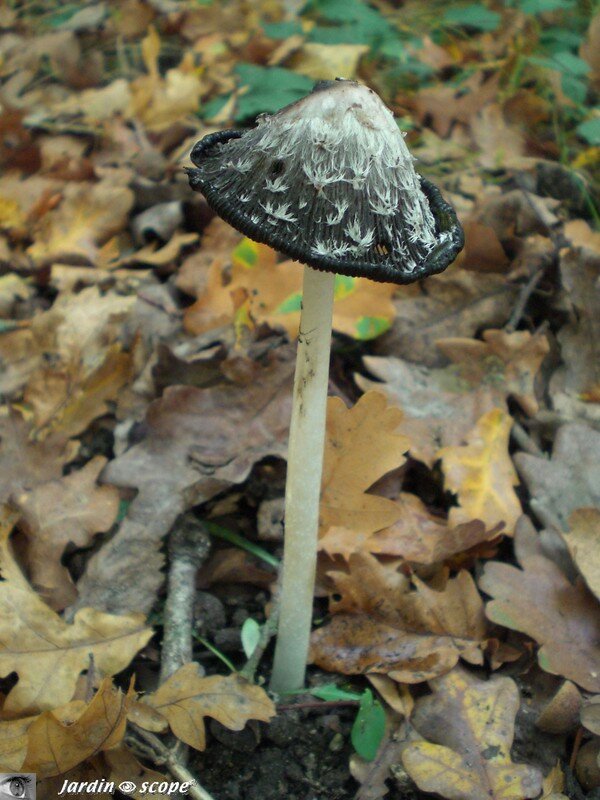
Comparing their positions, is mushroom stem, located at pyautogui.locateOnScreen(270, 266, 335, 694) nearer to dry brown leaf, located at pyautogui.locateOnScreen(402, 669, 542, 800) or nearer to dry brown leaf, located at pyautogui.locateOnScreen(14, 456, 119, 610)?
dry brown leaf, located at pyautogui.locateOnScreen(402, 669, 542, 800)

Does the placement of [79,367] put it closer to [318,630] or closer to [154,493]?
[154,493]

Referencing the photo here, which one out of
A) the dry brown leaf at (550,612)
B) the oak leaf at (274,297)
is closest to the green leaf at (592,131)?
the oak leaf at (274,297)

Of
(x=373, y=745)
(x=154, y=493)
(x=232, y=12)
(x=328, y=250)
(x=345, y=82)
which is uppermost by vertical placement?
(x=345, y=82)

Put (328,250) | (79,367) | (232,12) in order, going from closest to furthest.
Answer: (328,250) < (79,367) < (232,12)

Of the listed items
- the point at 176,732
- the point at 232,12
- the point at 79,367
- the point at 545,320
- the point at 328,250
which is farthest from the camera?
the point at 232,12

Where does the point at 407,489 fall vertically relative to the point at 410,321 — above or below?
below

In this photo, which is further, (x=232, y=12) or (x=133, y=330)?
(x=232, y=12)

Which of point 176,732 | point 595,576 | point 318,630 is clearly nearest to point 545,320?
point 595,576
